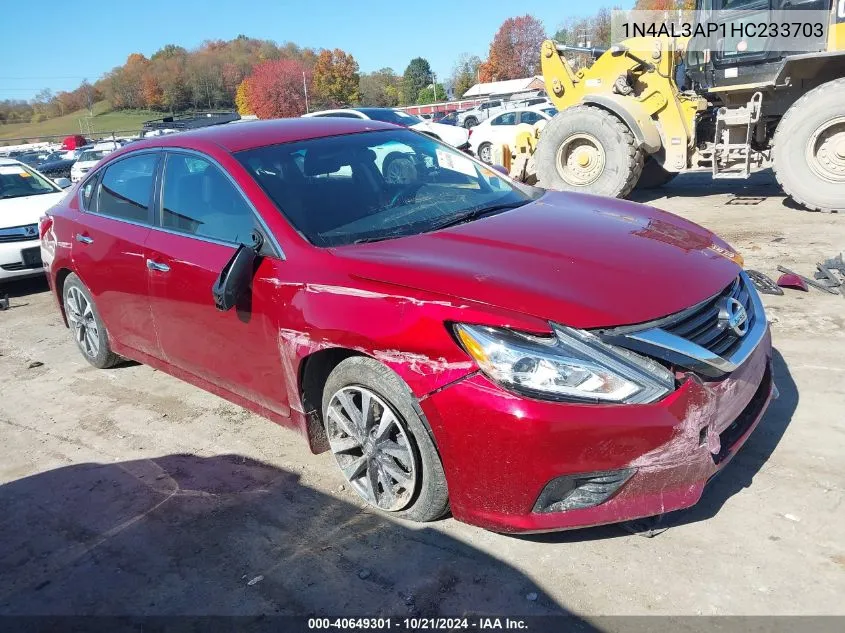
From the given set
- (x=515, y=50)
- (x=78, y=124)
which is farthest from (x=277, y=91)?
(x=515, y=50)

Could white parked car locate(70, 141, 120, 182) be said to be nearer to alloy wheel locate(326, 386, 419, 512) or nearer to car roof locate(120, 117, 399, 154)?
car roof locate(120, 117, 399, 154)

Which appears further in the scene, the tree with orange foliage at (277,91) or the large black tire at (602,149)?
the tree with orange foliage at (277,91)

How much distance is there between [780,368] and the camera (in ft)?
13.0

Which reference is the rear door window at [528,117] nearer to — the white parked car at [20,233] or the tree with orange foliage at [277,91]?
the white parked car at [20,233]

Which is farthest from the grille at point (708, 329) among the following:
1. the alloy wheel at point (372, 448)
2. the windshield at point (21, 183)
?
the windshield at point (21, 183)

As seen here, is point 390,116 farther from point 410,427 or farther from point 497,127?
point 410,427

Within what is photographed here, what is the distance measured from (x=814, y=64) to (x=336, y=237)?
743 cm

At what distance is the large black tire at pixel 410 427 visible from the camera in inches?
103

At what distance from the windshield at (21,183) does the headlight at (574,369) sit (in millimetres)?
8185

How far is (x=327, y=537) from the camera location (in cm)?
289

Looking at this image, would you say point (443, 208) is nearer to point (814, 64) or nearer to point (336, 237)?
point (336, 237)

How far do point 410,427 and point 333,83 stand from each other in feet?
344

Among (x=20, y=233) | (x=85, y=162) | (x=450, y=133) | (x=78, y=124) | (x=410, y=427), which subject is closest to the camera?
(x=410, y=427)

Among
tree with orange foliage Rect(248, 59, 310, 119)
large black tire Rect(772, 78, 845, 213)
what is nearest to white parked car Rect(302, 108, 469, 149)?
large black tire Rect(772, 78, 845, 213)
